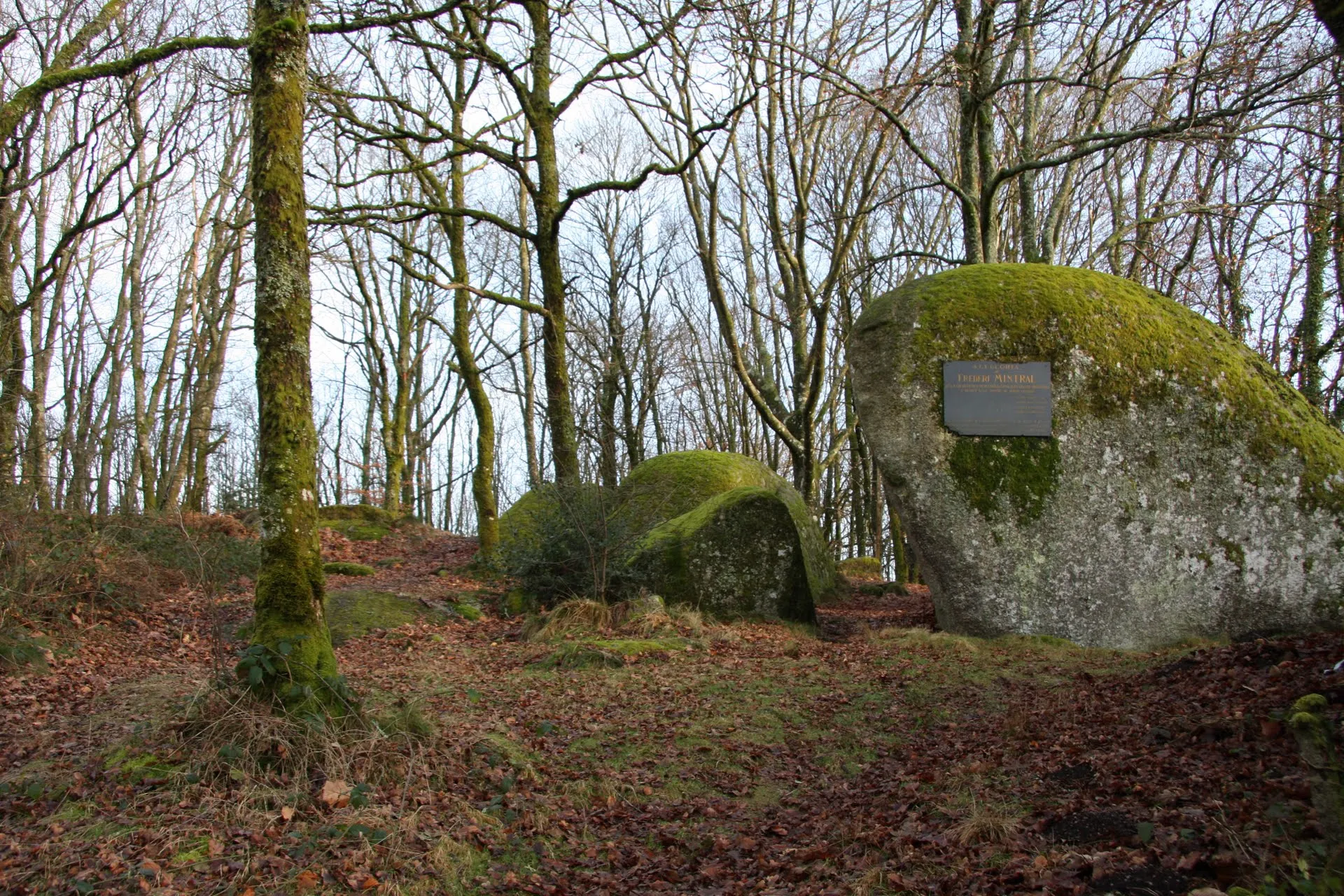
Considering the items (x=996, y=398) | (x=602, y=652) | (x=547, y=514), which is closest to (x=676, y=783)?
(x=602, y=652)

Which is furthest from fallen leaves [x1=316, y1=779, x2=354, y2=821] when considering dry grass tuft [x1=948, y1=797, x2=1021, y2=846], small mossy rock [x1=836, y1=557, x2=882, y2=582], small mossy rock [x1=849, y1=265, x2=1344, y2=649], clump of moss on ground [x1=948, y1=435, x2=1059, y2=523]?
small mossy rock [x1=836, y1=557, x2=882, y2=582]

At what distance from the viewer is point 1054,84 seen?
1329cm

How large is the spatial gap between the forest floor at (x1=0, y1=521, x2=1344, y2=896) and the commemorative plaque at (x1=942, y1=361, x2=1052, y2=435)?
98.6 inches

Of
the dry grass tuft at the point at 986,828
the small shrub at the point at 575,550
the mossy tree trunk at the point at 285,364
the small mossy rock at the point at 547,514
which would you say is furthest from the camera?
the small mossy rock at the point at 547,514

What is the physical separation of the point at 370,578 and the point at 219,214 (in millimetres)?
10184

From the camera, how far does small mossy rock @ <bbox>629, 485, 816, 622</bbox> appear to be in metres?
9.23

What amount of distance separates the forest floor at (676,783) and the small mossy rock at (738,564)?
273cm

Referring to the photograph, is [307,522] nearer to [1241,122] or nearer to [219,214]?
[1241,122]

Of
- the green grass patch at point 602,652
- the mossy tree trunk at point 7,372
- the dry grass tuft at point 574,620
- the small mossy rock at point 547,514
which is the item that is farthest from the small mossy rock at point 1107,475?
the mossy tree trunk at point 7,372

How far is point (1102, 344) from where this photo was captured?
27.2ft

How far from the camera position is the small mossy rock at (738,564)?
923 centimetres

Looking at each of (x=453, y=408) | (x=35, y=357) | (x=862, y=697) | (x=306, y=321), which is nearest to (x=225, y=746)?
(x=306, y=321)

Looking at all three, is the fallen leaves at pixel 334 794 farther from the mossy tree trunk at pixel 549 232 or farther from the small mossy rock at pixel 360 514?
the small mossy rock at pixel 360 514

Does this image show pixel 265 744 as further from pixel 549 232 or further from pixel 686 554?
pixel 549 232
